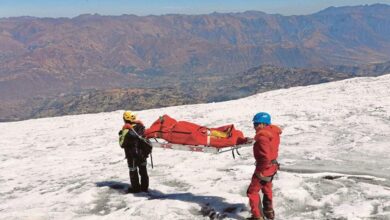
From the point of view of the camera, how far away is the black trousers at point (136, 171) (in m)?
11.9

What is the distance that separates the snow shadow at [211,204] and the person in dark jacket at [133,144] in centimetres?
49

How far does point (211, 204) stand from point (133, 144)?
2802 millimetres

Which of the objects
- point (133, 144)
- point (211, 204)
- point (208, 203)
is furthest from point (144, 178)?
point (211, 204)

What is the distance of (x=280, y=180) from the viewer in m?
11.9

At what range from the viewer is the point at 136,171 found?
12.0 meters

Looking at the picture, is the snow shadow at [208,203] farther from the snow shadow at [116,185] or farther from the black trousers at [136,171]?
the black trousers at [136,171]

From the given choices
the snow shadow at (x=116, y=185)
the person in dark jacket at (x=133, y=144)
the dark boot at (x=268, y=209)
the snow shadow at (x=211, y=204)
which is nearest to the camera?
the dark boot at (x=268, y=209)

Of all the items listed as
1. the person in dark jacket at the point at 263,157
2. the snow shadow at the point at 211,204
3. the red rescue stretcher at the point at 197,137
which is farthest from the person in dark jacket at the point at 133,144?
the person in dark jacket at the point at 263,157

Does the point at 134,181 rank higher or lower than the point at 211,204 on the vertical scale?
higher

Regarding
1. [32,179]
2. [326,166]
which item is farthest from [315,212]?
[32,179]

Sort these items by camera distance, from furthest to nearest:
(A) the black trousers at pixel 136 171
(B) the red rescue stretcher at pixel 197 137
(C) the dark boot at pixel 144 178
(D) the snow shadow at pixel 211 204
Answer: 1. (C) the dark boot at pixel 144 178
2. (A) the black trousers at pixel 136 171
3. (B) the red rescue stretcher at pixel 197 137
4. (D) the snow shadow at pixel 211 204

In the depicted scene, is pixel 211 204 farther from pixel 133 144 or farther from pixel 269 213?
pixel 133 144

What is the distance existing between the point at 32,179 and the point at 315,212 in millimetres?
10479

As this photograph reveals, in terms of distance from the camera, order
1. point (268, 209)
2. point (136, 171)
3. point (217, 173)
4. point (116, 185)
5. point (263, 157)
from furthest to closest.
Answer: point (217, 173), point (116, 185), point (136, 171), point (268, 209), point (263, 157)
